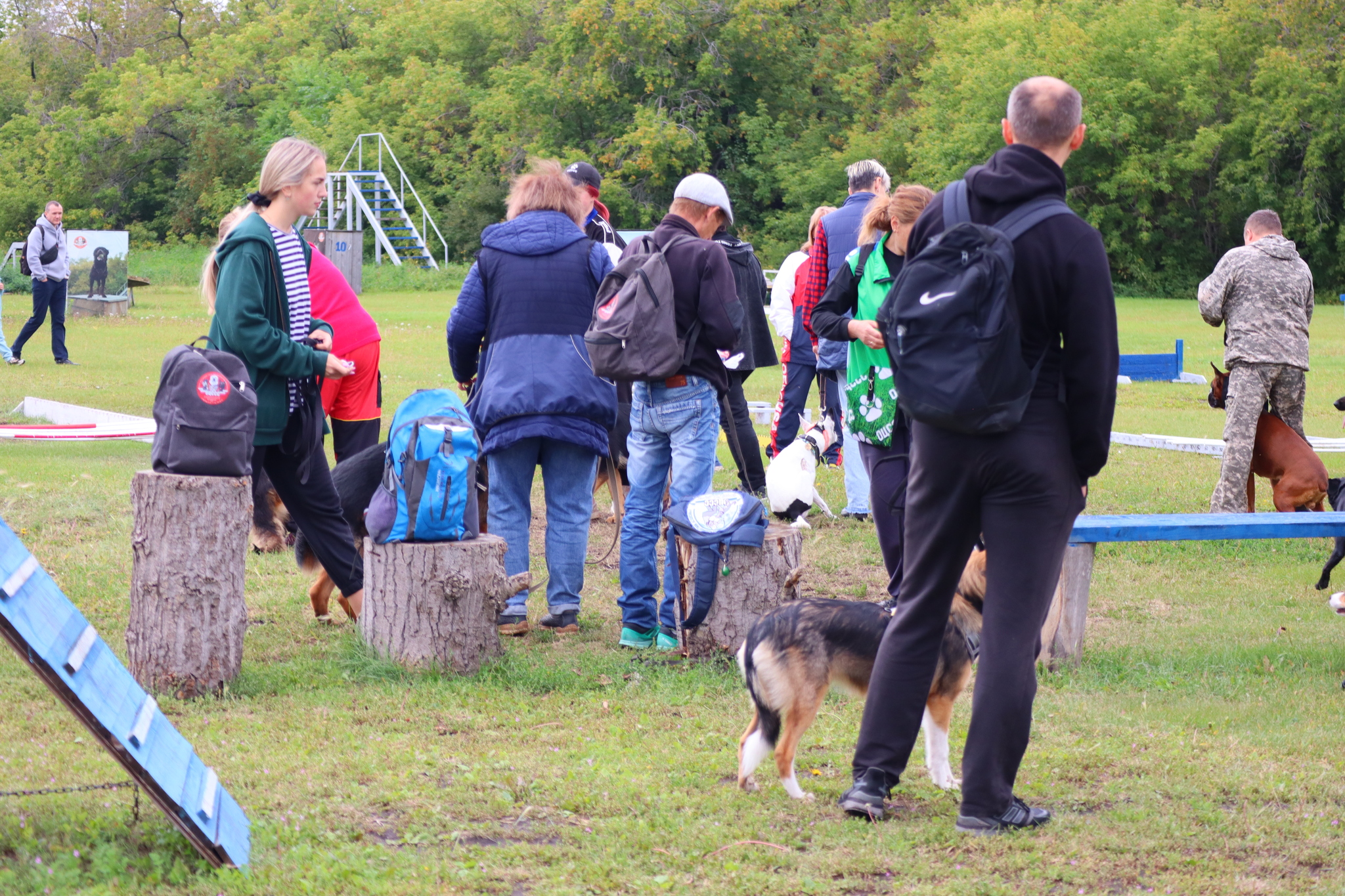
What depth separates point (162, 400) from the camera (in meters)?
4.52

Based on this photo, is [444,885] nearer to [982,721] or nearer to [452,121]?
[982,721]

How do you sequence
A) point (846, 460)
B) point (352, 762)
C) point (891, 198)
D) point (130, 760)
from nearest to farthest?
point (130, 760) < point (352, 762) < point (891, 198) < point (846, 460)

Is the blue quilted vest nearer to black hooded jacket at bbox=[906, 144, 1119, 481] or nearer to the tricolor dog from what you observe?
the tricolor dog

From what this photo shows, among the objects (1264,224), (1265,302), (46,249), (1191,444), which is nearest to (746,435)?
(1265,302)

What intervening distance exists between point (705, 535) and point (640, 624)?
0.67 meters

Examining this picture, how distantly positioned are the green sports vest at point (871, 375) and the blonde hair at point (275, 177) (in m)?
2.23

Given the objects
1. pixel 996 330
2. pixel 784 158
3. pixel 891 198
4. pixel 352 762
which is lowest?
pixel 352 762

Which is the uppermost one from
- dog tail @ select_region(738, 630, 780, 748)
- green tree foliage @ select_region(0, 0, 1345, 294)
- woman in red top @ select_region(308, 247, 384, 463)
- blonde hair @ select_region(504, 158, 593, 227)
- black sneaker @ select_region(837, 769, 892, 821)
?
green tree foliage @ select_region(0, 0, 1345, 294)

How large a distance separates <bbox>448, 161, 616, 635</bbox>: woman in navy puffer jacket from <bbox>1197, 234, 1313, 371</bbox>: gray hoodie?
4.13 m

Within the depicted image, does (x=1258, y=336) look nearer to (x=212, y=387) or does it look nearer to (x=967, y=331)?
(x=967, y=331)

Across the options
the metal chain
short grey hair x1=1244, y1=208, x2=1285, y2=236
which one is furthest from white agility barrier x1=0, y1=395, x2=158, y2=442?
short grey hair x1=1244, y1=208, x2=1285, y2=236

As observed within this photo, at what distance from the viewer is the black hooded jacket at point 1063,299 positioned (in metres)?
3.12

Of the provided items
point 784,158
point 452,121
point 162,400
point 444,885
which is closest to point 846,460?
point 162,400

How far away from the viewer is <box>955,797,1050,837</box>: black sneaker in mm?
3402
